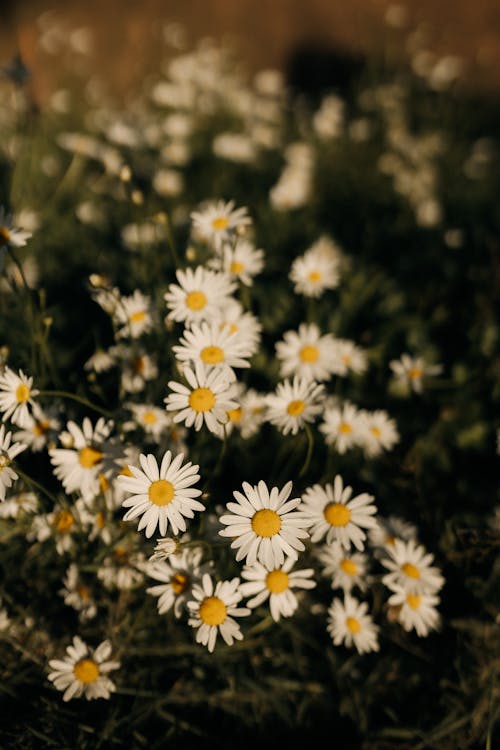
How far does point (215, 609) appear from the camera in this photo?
1487mm

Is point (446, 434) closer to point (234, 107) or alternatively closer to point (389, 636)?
point (389, 636)

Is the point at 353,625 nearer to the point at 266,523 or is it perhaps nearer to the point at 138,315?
the point at 266,523

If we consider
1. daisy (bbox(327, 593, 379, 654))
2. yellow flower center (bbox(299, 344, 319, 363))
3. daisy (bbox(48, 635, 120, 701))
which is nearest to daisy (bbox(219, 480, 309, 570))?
daisy (bbox(327, 593, 379, 654))

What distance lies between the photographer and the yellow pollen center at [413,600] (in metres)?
1.77

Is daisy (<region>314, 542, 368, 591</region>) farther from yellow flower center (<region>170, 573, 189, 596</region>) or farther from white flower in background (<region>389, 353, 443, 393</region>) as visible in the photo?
white flower in background (<region>389, 353, 443, 393</region>)

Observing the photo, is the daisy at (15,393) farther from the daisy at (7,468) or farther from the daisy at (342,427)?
the daisy at (342,427)

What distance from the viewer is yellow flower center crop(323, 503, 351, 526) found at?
5.30 feet

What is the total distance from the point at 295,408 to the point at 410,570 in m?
0.69

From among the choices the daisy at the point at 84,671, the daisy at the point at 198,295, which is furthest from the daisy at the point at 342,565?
the daisy at the point at 198,295

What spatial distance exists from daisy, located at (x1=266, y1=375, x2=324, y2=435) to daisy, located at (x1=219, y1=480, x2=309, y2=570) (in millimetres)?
335

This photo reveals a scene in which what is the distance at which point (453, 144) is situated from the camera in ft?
14.9

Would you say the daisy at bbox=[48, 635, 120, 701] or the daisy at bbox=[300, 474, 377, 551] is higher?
the daisy at bbox=[300, 474, 377, 551]

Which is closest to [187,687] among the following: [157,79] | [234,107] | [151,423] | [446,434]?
[151,423]

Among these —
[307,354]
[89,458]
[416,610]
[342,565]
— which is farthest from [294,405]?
[416,610]
